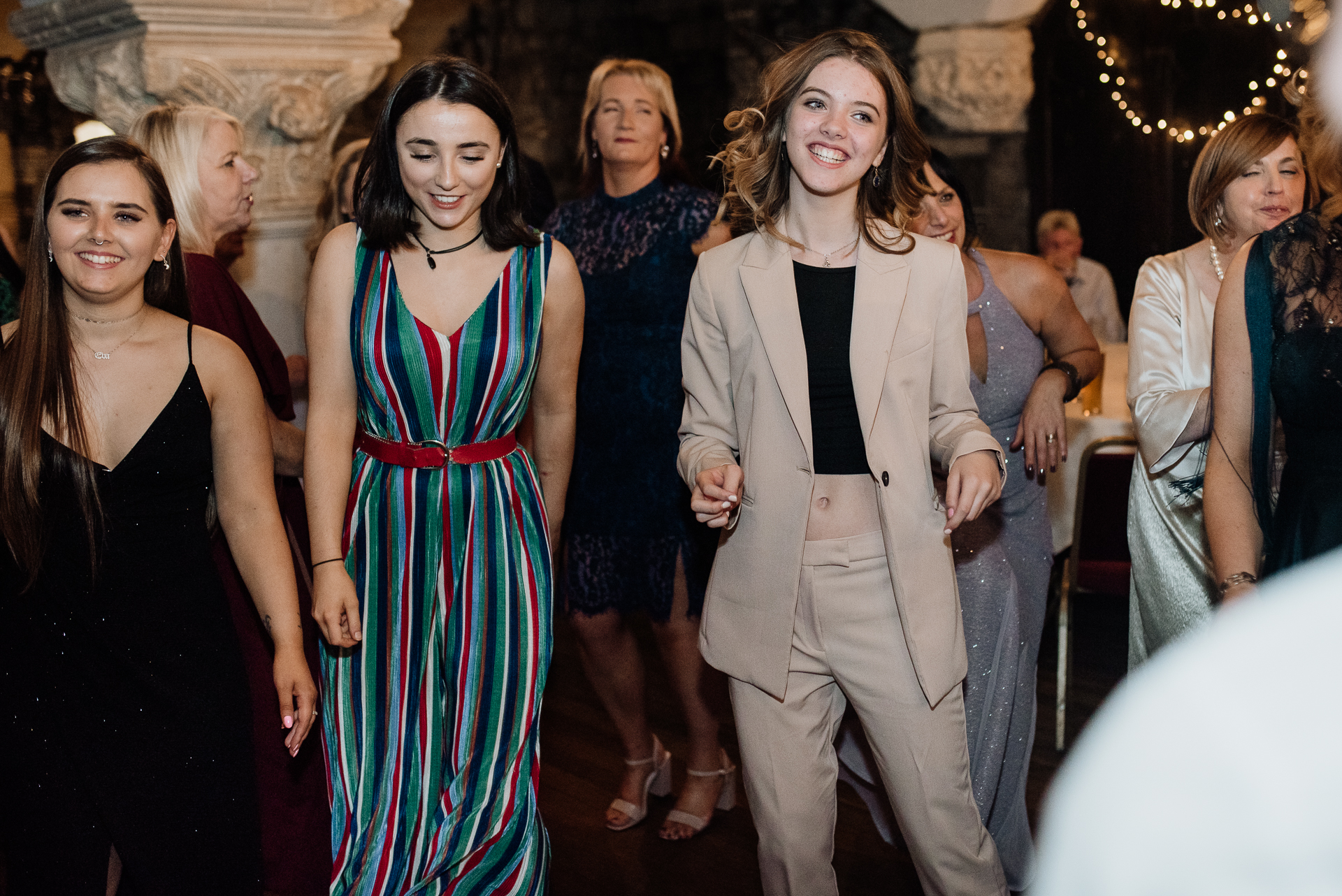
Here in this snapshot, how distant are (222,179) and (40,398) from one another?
3.17 feet

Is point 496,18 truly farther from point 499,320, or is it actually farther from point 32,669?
point 32,669

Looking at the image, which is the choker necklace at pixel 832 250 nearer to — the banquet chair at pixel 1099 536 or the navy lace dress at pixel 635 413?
the navy lace dress at pixel 635 413

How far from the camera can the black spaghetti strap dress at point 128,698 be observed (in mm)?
1754

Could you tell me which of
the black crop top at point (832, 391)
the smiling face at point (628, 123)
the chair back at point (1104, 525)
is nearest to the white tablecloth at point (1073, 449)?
the chair back at point (1104, 525)

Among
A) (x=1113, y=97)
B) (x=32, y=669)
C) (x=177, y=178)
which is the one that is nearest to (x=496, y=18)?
(x=1113, y=97)

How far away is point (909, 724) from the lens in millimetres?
1830

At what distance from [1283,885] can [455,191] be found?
162 centimetres

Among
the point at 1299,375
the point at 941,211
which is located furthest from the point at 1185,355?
the point at 1299,375

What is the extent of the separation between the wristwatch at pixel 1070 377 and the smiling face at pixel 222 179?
5.98ft

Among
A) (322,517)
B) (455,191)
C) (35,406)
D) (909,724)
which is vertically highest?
(455,191)

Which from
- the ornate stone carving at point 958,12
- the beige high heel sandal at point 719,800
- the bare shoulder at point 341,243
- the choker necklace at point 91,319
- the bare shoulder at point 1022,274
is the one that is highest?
the ornate stone carving at point 958,12

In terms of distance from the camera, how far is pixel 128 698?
180 cm

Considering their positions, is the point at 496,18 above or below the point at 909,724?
above

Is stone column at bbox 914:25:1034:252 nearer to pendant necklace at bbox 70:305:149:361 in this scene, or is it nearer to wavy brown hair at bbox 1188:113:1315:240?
wavy brown hair at bbox 1188:113:1315:240
